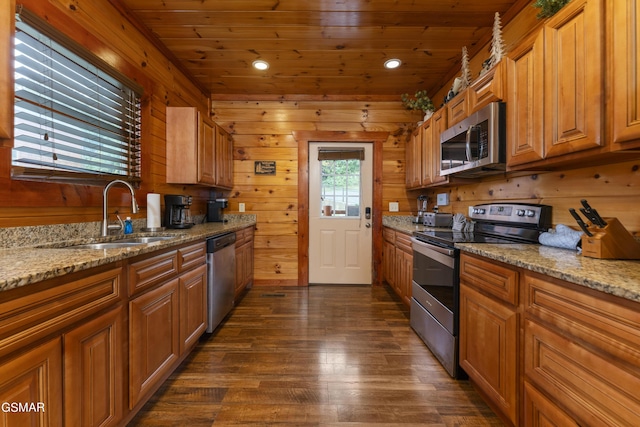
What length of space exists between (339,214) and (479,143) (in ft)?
7.10

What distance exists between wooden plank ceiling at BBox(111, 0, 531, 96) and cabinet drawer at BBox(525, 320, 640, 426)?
2.34 metres

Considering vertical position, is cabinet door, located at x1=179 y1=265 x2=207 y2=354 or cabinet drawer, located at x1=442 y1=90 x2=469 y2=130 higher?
cabinet drawer, located at x1=442 y1=90 x2=469 y2=130

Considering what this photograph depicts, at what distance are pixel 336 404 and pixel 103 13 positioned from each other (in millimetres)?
2997

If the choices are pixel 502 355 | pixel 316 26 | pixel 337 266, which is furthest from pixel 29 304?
pixel 337 266

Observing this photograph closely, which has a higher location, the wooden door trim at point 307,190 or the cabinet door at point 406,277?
the wooden door trim at point 307,190

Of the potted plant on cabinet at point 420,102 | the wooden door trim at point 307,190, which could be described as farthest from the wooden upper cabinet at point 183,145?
the potted plant on cabinet at point 420,102

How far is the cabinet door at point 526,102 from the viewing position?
4.79ft

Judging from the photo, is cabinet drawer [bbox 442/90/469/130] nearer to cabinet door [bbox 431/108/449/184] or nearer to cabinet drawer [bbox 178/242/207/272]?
cabinet door [bbox 431/108/449/184]

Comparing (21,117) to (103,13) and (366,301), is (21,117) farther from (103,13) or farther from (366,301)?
(366,301)

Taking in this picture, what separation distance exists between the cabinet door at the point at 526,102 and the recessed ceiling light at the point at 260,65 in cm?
229

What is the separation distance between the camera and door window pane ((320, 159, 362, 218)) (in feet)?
12.6

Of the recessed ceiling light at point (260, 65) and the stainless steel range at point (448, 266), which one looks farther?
the recessed ceiling light at point (260, 65)

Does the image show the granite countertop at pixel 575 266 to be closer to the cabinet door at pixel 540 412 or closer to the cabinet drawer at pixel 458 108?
the cabinet door at pixel 540 412

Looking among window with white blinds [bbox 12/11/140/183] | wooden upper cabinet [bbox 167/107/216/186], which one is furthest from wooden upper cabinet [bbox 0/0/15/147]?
wooden upper cabinet [bbox 167/107/216/186]
